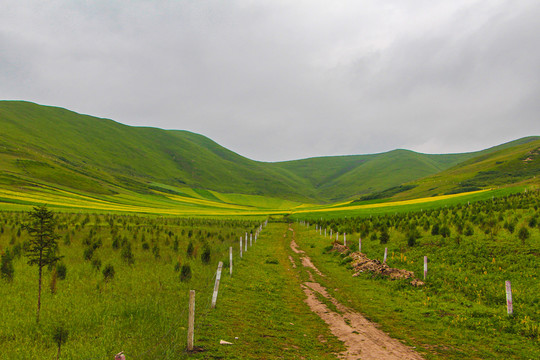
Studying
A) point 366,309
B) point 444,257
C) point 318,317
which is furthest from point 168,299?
point 444,257

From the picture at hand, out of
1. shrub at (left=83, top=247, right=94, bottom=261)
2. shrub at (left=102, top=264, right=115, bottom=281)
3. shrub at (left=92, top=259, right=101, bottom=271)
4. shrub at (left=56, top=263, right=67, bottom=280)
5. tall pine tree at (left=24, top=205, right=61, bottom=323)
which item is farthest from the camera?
shrub at (left=83, top=247, right=94, bottom=261)

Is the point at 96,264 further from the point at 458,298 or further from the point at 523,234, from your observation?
the point at 523,234

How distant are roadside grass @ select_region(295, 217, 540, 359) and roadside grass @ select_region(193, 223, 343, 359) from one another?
246 centimetres

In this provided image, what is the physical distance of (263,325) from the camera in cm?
1005

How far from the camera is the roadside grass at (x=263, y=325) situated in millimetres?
7930

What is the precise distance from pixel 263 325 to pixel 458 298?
9276mm

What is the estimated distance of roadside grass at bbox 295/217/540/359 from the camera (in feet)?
29.9

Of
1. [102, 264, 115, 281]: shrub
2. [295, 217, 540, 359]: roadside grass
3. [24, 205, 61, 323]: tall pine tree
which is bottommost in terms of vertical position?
[295, 217, 540, 359]: roadside grass

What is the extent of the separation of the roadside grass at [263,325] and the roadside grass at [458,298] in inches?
97.0

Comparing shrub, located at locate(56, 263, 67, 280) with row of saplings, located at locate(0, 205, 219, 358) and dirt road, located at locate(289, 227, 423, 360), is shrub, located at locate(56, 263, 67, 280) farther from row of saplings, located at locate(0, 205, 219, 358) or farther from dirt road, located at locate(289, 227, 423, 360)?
dirt road, located at locate(289, 227, 423, 360)

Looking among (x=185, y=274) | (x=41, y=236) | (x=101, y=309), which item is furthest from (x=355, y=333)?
(x=41, y=236)

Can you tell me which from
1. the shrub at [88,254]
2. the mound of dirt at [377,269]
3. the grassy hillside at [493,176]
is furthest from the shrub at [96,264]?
the grassy hillside at [493,176]

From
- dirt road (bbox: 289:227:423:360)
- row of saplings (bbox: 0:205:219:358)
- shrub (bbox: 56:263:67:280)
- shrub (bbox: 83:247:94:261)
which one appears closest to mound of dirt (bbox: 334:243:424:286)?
dirt road (bbox: 289:227:423:360)

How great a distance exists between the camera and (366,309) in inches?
489
